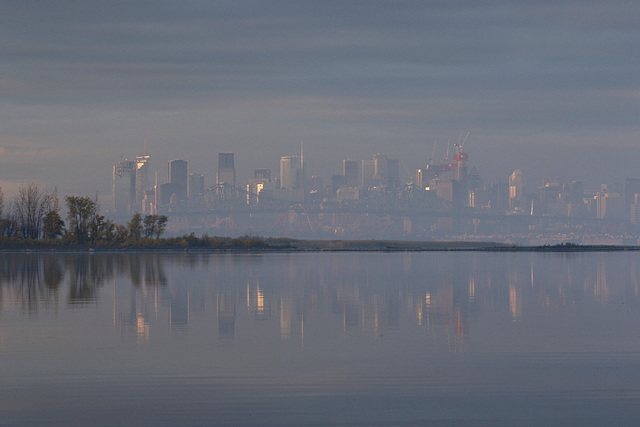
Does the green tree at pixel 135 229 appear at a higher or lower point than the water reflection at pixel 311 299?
higher

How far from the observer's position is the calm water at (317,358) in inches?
466

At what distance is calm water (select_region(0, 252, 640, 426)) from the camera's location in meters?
11.8

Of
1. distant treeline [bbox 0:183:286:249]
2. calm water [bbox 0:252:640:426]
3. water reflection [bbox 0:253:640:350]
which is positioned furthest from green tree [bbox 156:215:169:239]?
calm water [bbox 0:252:640:426]

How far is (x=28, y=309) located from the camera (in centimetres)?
2548

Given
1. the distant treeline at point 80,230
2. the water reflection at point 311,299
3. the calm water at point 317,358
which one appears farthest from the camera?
the distant treeline at point 80,230

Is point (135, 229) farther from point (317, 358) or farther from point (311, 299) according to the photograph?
point (317, 358)

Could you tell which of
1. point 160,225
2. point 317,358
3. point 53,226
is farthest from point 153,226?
point 317,358

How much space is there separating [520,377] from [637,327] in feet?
29.2

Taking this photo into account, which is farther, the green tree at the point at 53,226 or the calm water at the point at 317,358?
the green tree at the point at 53,226

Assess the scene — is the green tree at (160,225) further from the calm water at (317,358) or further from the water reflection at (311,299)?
the calm water at (317,358)

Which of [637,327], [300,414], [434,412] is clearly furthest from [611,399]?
[637,327]

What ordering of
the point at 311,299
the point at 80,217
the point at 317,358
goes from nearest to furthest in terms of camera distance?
the point at 317,358 → the point at 311,299 → the point at 80,217

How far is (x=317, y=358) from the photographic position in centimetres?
1641

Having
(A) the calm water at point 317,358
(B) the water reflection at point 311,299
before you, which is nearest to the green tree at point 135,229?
(B) the water reflection at point 311,299
